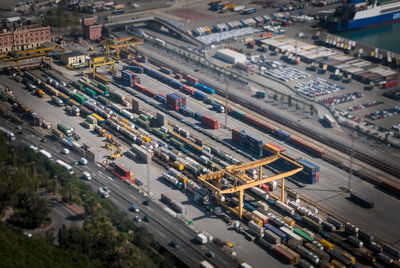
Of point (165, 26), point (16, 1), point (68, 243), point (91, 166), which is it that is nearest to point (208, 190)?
point (91, 166)

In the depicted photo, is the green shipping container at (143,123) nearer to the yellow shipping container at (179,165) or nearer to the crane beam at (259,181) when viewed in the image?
the yellow shipping container at (179,165)

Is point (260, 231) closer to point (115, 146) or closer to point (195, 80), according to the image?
point (115, 146)

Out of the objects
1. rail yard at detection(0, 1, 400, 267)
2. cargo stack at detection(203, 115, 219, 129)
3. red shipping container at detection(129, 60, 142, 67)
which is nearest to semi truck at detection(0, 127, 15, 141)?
rail yard at detection(0, 1, 400, 267)

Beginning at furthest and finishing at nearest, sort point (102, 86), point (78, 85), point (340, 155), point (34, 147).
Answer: point (78, 85) < point (102, 86) < point (340, 155) < point (34, 147)

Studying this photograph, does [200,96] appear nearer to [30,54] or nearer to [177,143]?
[177,143]

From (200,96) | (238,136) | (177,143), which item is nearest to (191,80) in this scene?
(200,96)

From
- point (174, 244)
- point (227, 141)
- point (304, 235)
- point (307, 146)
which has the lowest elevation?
point (304, 235)
